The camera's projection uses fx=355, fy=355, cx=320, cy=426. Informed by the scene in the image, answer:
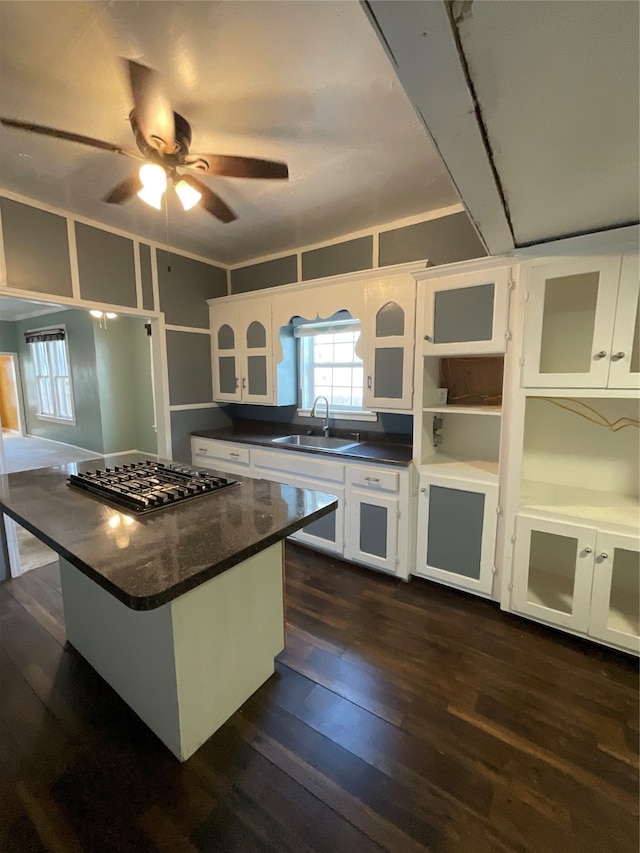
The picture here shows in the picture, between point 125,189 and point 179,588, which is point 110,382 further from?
point 179,588

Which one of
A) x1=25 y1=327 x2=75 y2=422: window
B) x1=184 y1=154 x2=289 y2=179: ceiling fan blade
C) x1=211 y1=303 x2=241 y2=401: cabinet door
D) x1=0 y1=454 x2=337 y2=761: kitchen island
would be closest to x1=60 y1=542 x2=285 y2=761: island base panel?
x1=0 y1=454 x2=337 y2=761: kitchen island

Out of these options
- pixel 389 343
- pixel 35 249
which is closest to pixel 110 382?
pixel 35 249

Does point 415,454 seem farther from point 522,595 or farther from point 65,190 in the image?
point 65,190

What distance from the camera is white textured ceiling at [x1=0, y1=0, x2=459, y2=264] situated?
1.18m

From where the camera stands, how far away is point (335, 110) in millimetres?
1579

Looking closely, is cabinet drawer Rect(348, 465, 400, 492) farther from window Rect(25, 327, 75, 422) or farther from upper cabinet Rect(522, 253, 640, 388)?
window Rect(25, 327, 75, 422)

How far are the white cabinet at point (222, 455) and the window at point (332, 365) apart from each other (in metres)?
0.79

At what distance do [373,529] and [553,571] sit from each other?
1.10m

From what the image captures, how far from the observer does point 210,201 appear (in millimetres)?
1849

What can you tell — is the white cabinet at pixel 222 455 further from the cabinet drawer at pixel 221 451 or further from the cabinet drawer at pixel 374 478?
the cabinet drawer at pixel 374 478

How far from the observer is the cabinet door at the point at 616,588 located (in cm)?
176

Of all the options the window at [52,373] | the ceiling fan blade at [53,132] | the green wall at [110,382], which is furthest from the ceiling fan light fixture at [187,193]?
the window at [52,373]

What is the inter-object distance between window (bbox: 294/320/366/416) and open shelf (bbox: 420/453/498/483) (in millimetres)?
919

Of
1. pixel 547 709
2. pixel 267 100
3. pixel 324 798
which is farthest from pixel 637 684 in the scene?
pixel 267 100
